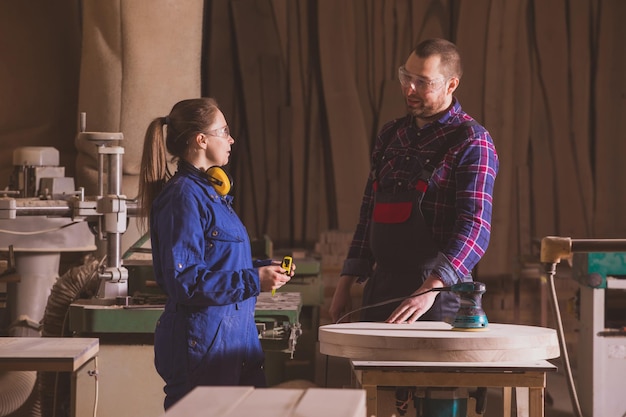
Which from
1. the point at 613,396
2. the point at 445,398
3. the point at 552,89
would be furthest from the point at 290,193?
the point at 445,398

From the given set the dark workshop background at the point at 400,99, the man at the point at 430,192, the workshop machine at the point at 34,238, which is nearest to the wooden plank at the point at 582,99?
the dark workshop background at the point at 400,99

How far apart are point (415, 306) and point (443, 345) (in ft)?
1.38

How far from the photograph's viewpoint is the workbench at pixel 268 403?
243 centimetres

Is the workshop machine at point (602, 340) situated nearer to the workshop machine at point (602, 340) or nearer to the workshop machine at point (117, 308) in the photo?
the workshop machine at point (602, 340)

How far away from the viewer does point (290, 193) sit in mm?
7840

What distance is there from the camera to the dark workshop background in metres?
7.66

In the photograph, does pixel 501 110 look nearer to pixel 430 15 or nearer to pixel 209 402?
pixel 430 15

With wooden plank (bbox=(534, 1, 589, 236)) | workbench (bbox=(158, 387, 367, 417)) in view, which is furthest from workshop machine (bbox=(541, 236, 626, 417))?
workbench (bbox=(158, 387, 367, 417))

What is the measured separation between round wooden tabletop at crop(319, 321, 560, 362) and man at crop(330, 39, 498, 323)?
41 cm

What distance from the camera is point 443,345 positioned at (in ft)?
11.0

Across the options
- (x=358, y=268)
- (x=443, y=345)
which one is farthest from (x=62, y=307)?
(x=443, y=345)

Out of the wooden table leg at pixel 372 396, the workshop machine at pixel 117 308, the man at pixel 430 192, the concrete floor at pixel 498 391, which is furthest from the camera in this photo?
the concrete floor at pixel 498 391

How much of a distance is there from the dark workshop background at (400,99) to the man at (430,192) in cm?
358

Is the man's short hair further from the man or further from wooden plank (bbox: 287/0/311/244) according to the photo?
wooden plank (bbox: 287/0/311/244)
